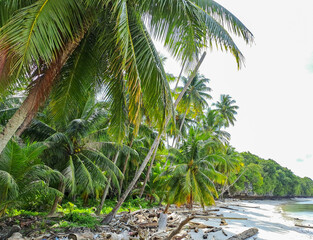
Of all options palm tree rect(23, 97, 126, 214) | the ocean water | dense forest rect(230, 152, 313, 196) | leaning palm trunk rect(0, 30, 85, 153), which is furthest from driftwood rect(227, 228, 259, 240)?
dense forest rect(230, 152, 313, 196)

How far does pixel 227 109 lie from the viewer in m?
38.4

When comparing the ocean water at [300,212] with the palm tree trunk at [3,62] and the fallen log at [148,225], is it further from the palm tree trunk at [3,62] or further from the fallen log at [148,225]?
the palm tree trunk at [3,62]

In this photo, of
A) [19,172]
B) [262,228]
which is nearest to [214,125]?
[262,228]

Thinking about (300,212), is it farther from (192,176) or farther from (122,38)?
(122,38)

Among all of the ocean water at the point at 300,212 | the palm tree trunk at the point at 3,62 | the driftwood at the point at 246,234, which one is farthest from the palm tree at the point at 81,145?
the ocean water at the point at 300,212

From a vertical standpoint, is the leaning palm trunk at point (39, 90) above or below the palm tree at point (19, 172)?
above

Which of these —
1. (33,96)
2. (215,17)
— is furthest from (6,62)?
(215,17)

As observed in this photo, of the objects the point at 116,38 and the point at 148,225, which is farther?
the point at 148,225

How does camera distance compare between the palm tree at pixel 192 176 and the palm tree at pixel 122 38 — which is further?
the palm tree at pixel 192 176

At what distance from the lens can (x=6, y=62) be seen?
12.7 feet

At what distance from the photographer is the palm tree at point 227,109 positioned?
38.1 metres

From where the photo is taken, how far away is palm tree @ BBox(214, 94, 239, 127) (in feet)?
125

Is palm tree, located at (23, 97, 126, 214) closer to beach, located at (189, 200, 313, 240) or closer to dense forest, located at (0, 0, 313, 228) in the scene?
dense forest, located at (0, 0, 313, 228)

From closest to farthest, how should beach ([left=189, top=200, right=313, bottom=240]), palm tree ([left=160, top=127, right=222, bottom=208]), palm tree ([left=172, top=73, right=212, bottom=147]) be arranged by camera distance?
beach ([left=189, top=200, right=313, bottom=240]) → palm tree ([left=160, top=127, right=222, bottom=208]) → palm tree ([left=172, top=73, right=212, bottom=147])
